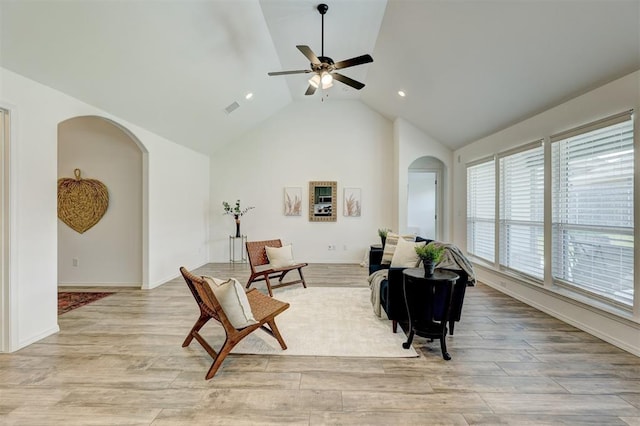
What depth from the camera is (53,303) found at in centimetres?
295

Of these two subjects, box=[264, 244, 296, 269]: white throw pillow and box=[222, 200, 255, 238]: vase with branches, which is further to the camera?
box=[222, 200, 255, 238]: vase with branches

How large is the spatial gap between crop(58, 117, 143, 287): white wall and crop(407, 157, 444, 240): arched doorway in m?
5.83

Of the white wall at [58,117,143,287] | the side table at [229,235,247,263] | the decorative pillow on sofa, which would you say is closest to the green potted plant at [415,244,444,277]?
the decorative pillow on sofa

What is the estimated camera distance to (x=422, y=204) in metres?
7.14

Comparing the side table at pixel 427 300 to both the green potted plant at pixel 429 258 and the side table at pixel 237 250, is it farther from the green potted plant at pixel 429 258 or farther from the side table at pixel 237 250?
the side table at pixel 237 250

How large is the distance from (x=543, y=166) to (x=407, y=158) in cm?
287

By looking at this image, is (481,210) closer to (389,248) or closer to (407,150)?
(407,150)

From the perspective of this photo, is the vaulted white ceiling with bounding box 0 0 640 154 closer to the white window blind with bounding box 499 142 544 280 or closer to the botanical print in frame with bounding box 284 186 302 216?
the white window blind with bounding box 499 142 544 280

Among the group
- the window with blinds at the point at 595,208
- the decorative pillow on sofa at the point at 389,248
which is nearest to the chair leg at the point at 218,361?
the decorative pillow on sofa at the point at 389,248

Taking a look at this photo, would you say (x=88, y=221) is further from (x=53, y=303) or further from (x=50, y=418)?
(x=50, y=418)

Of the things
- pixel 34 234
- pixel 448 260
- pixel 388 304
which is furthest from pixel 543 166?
pixel 34 234

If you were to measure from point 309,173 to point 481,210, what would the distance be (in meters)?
3.80

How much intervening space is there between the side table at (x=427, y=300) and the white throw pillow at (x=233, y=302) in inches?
58.4

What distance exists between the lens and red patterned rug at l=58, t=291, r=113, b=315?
3699 millimetres
